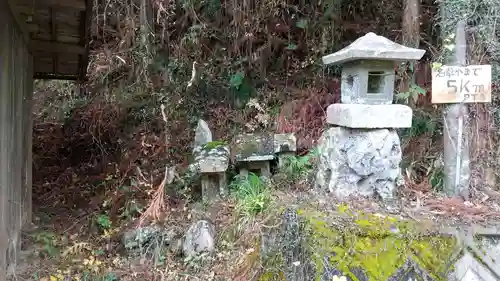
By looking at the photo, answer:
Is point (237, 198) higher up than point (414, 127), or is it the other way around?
point (414, 127)

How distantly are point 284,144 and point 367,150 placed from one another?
Result: 179cm

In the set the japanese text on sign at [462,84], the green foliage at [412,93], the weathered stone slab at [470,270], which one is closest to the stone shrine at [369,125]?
the japanese text on sign at [462,84]

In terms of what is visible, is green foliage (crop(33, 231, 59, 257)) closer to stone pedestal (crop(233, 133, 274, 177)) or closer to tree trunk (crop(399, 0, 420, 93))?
stone pedestal (crop(233, 133, 274, 177))

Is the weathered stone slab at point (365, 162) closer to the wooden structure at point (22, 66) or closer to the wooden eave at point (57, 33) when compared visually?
the wooden structure at point (22, 66)

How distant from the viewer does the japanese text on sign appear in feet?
13.7

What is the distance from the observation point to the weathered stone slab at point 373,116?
4246 mm

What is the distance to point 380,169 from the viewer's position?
4305mm

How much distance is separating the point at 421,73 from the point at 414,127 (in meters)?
1.24

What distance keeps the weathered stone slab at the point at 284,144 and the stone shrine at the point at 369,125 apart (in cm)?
145

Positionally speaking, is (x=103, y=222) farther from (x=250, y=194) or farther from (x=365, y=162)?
(x=365, y=162)

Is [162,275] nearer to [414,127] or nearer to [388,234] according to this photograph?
[388,234]

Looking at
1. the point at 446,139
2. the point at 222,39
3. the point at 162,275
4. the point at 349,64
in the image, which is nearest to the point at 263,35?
the point at 222,39

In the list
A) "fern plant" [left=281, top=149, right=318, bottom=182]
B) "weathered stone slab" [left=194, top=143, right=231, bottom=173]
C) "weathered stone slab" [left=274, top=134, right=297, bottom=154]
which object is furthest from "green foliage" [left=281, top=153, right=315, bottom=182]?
"weathered stone slab" [left=194, top=143, right=231, bottom=173]

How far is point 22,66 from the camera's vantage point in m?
5.71
